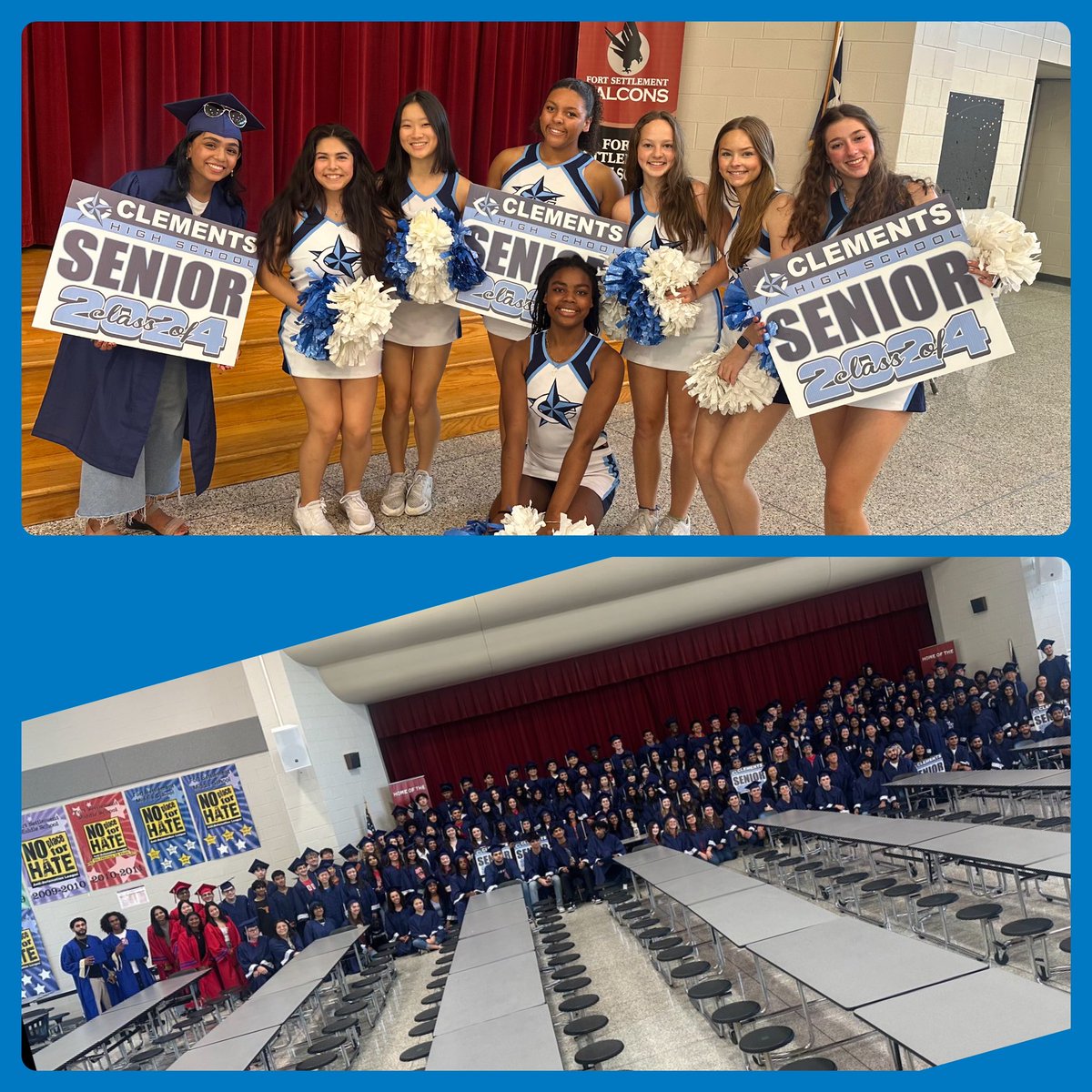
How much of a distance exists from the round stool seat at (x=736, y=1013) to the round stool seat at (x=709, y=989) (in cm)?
5

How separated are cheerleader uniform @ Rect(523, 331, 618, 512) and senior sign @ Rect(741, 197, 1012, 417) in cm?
37

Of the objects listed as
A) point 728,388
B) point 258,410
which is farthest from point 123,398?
point 728,388

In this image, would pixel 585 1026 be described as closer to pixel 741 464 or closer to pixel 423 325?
pixel 741 464

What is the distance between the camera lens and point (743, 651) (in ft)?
10.6

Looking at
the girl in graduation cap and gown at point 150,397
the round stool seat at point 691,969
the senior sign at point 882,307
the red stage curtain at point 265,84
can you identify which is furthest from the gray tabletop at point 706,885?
the red stage curtain at point 265,84

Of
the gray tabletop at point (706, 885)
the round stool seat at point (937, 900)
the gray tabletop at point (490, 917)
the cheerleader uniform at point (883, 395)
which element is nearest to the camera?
the cheerleader uniform at point (883, 395)

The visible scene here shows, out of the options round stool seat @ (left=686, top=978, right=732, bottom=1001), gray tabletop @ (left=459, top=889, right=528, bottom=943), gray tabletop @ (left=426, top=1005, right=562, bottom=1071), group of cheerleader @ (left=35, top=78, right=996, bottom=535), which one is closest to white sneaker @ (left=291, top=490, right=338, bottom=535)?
group of cheerleader @ (left=35, top=78, right=996, bottom=535)

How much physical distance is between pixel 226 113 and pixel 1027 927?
268cm

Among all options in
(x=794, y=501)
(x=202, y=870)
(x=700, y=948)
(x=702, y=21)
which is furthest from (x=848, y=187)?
(x=700, y=948)

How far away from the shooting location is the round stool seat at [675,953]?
293 centimetres

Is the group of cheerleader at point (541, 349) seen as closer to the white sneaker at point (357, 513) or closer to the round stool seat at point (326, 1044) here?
the white sneaker at point (357, 513)

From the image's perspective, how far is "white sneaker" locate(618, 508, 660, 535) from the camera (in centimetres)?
190

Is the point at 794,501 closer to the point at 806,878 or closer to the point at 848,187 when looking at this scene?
the point at 848,187

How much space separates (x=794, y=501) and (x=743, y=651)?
1.52 m
